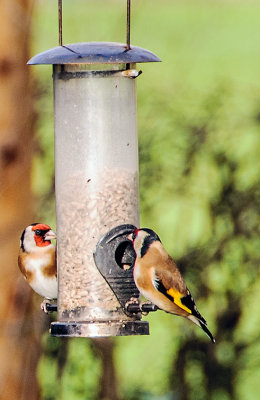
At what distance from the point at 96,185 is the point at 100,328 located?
0.67 m

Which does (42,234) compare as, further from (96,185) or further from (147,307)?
(147,307)

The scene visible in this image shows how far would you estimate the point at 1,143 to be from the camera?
6.34 metres

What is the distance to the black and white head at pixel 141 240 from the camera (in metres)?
5.03

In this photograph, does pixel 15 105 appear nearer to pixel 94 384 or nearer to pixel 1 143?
pixel 1 143

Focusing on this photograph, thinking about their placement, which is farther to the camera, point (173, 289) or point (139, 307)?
point (173, 289)

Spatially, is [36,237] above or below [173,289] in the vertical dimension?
above

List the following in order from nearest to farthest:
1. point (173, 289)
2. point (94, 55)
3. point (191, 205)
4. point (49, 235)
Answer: point (94, 55)
point (173, 289)
point (49, 235)
point (191, 205)

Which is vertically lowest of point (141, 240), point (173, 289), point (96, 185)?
point (173, 289)

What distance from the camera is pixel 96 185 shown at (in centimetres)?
513

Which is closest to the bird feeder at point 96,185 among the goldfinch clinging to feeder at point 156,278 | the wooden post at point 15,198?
the goldfinch clinging to feeder at point 156,278

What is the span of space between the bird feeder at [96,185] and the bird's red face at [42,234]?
139mm

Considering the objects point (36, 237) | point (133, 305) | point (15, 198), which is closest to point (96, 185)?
point (36, 237)

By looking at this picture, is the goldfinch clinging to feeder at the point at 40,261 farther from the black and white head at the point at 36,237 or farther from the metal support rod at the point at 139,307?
the metal support rod at the point at 139,307

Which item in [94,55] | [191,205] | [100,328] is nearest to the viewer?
[94,55]
